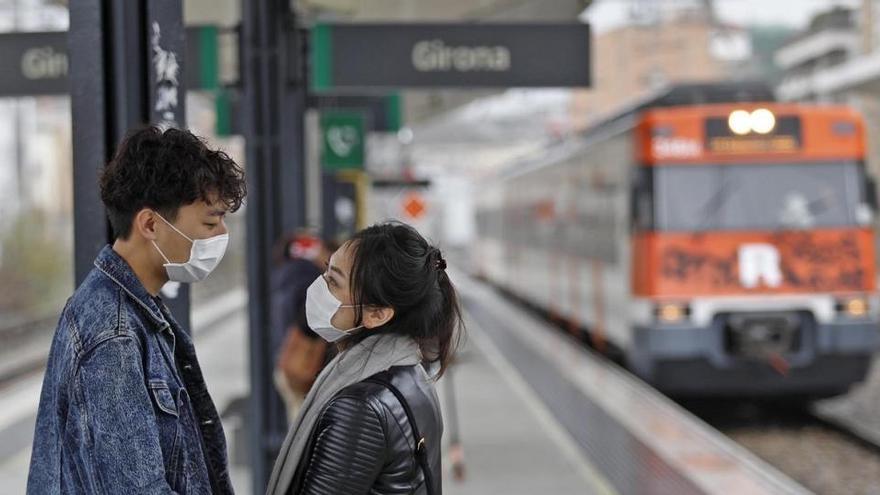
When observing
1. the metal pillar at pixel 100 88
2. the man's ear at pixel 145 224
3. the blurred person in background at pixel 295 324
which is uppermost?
the metal pillar at pixel 100 88

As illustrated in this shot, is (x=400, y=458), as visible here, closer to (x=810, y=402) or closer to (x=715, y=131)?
(x=715, y=131)

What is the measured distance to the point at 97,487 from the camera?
2066mm

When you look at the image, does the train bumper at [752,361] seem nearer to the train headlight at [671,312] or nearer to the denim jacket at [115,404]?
the train headlight at [671,312]

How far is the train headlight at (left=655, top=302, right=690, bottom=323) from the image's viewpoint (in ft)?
36.2

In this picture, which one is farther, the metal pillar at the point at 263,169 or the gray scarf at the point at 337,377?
the metal pillar at the point at 263,169

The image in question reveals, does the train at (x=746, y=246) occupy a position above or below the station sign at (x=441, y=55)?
below

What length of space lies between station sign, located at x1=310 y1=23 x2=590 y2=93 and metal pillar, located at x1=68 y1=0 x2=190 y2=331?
3.93 meters

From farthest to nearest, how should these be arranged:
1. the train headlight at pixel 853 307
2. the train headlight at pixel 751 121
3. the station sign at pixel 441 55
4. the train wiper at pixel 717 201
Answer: the train headlight at pixel 751 121 < the train wiper at pixel 717 201 < the train headlight at pixel 853 307 < the station sign at pixel 441 55

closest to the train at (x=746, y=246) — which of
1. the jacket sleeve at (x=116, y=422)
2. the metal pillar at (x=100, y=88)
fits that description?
the metal pillar at (x=100, y=88)

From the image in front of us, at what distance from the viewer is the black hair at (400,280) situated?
7.75 feet

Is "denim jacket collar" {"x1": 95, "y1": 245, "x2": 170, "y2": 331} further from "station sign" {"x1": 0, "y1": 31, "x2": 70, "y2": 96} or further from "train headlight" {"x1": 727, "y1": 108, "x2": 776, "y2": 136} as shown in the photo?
"train headlight" {"x1": 727, "y1": 108, "x2": 776, "y2": 136}

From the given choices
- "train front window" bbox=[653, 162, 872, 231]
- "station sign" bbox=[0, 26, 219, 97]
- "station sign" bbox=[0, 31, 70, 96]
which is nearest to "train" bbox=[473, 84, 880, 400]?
"train front window" bbox=[653, 162, 872, 231]

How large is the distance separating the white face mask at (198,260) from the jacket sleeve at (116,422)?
0.76 feet

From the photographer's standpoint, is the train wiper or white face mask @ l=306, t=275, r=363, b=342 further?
the train wiper
